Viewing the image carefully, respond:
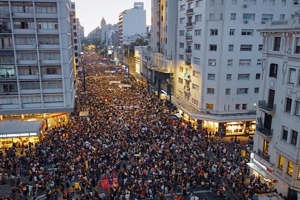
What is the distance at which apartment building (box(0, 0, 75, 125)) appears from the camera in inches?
1540

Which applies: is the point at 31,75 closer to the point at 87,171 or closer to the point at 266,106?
the point at 87,171

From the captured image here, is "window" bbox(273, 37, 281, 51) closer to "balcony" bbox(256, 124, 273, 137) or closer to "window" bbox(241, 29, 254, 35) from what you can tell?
"balcony" bbox(256, 124, 273, 137)

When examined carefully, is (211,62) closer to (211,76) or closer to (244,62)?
(211,76)

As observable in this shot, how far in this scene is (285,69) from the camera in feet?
77.7

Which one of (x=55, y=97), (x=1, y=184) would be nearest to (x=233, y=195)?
(x=1, y=184)

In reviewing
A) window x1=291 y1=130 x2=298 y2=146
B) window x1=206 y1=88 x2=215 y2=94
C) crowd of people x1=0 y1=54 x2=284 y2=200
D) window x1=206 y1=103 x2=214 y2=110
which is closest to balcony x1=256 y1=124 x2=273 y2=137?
window x1=291 y1=130 x2=298 y2=146

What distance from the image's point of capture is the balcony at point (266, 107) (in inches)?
997

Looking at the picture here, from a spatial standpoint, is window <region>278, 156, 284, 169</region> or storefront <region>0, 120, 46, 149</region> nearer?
window <region>278, 156, 284, 169</region>

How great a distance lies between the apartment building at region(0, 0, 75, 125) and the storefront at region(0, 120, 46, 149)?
14.5ft

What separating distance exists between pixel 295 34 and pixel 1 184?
1110 inches

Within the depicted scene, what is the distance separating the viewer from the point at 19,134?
35.2m

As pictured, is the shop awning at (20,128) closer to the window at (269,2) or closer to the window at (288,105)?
the window at (288,105)

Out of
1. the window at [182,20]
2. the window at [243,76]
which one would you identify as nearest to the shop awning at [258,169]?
the window at [243,76]

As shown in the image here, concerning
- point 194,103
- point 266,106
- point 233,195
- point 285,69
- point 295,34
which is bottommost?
point 233,195
